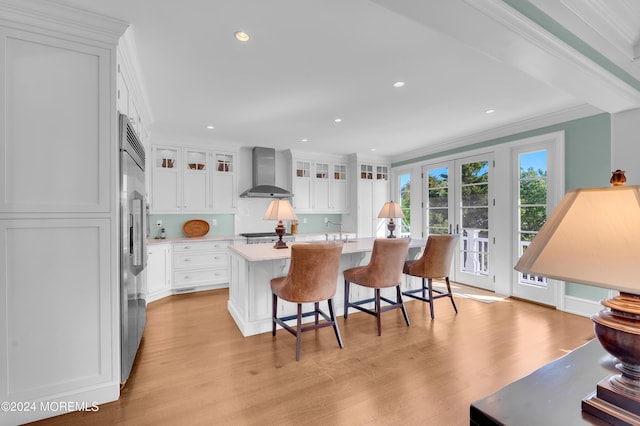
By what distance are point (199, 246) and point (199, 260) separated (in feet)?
0.72

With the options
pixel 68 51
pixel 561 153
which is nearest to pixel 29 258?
pixel 68 51

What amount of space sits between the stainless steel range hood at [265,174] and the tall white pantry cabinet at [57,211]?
131 inches

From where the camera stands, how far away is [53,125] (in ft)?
5.74

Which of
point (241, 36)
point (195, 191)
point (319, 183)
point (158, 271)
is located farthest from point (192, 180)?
point (241, 36)

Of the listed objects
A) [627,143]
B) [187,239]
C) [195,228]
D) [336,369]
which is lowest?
[336,369]

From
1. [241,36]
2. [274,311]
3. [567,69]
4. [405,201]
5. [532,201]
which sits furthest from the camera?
[405,201]

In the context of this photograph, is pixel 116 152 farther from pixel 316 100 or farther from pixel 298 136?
pixel 298 136

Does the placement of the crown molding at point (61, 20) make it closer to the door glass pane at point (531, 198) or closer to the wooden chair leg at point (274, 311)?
the wooden chair leg at point (274, 311)

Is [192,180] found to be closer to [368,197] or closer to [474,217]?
[368,197]

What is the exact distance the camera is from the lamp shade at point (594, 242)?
24.9 inches

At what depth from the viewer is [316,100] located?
10.6 ft

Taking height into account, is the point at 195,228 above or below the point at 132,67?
below

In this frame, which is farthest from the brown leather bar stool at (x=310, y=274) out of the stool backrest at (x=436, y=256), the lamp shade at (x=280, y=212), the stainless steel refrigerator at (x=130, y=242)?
the stool backrest at (x=436, y=256)

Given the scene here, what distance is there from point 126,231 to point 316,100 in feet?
7.45
